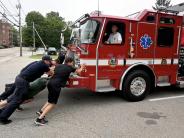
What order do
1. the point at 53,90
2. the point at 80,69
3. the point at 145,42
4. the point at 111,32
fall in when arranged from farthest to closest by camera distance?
the point at 145,42 < the point at 111,32 < the point at 80,69 < the point at 53,90

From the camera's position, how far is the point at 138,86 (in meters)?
7.21

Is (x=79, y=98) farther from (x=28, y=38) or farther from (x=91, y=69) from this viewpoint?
(x=28, y=38)

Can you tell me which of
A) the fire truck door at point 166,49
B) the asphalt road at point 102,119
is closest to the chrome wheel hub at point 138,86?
the asphalt road at point 102,119

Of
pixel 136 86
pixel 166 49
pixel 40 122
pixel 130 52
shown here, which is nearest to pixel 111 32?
pixel 130 52

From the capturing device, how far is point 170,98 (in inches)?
305

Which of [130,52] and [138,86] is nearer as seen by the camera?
[130,52]

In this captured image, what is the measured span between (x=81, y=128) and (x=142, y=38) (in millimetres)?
3231

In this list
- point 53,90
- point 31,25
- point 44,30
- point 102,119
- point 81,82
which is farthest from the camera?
point 31,25

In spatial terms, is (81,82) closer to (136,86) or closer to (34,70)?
(34,70)

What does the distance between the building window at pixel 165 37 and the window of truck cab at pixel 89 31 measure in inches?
77.5

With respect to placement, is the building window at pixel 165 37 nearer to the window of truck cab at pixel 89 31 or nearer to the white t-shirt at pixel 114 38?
the white t-shirt at pixel 114 38

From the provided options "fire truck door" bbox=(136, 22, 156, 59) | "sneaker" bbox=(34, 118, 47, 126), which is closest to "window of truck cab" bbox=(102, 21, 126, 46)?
"fire truck door" bbox=(136, 22, 156, 59)

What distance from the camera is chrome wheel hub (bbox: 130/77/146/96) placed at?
7.13 metres

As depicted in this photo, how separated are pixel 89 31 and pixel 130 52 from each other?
127 cm
